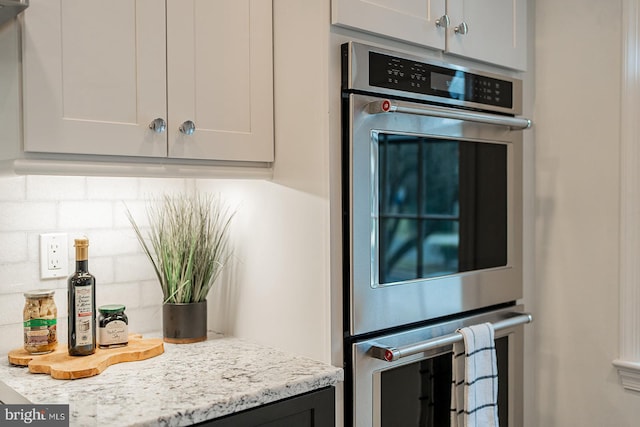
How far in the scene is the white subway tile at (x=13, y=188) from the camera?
5.27ft

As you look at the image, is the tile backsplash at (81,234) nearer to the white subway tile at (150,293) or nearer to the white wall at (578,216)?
the white subway tile at (150,293)

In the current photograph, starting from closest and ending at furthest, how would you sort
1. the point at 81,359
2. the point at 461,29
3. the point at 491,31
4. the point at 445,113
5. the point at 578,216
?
the point at 81,359, the point at 445,113, the point at 461,29, the point at 491,31, the point at 578,216

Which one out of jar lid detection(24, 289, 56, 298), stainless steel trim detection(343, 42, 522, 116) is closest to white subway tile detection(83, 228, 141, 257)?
jar lid detection(24, 289, 56, 298)

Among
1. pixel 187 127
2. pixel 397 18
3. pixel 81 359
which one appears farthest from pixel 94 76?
pixel 397 18

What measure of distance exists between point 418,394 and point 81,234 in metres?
1.05

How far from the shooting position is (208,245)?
1.76 m

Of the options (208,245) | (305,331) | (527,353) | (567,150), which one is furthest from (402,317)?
(567,150)

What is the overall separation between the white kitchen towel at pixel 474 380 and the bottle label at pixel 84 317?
100cm

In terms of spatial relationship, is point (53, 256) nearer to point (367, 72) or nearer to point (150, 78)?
point (150, 78)

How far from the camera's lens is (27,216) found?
5.38 feet

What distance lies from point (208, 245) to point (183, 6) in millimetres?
661

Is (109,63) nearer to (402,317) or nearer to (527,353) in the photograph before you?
(402,317)

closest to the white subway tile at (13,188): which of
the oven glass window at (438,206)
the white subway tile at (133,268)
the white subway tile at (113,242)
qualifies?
the white subway tile at (113,242)

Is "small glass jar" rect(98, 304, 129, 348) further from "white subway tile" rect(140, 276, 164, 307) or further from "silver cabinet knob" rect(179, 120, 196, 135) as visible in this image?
"silver cabinet knob" rect(179, 120, 196, 135)
